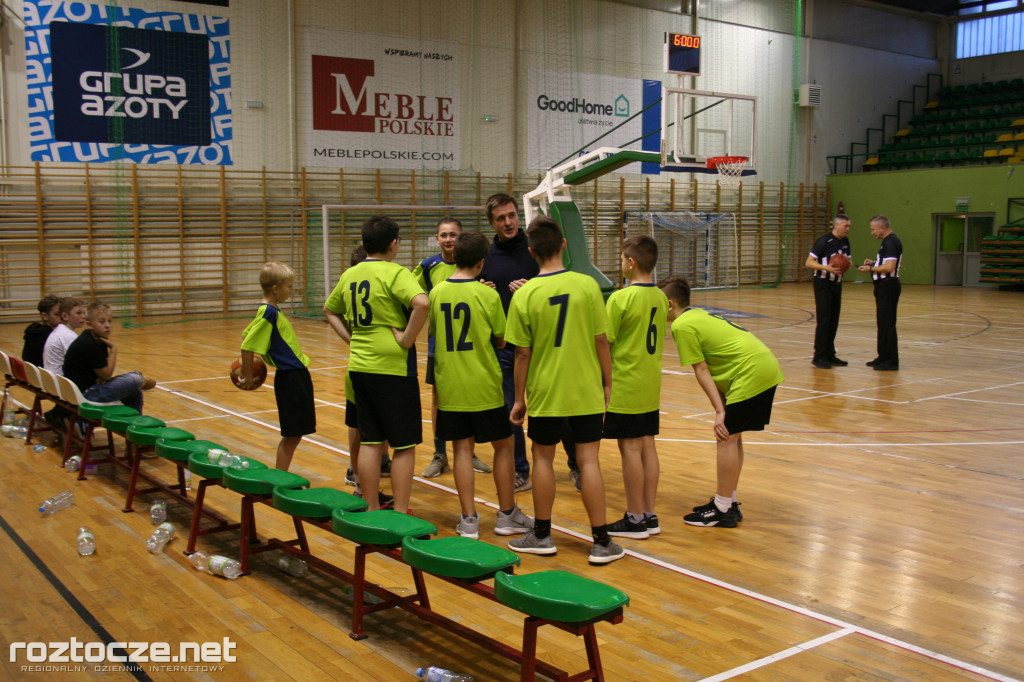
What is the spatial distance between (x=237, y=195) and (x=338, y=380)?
8.96 meters

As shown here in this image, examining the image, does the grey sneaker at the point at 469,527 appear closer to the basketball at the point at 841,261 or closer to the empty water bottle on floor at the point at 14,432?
the empty water bottle on floor at the point at 14,432

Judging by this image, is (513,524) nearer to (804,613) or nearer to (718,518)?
(718,518)

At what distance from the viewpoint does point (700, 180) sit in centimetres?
2436

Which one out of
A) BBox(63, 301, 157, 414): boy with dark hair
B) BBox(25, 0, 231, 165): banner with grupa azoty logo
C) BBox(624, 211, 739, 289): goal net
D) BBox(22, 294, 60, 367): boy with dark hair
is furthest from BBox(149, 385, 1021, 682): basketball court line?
BBox(624, 211, 739, 289): goal net

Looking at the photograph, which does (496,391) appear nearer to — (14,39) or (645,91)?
(14,39)

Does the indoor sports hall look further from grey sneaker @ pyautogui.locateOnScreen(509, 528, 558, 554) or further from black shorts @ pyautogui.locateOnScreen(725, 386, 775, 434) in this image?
black shorts @ pyautogui.locateOnScreen(725, 386, 775, 434)

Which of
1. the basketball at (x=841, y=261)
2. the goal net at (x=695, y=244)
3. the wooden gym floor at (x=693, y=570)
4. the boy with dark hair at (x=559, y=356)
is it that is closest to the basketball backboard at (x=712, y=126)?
the goal net at (x=695, y=244)

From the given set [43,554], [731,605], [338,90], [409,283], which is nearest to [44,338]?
[43,554]

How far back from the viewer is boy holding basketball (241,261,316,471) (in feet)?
16.0

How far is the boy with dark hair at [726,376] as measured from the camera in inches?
182

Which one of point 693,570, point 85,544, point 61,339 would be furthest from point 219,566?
point 61,339

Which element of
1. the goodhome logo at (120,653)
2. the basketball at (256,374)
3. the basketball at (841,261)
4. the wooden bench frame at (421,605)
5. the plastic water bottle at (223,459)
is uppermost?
the basketball at (841,261)

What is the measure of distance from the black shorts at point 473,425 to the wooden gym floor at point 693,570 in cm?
61

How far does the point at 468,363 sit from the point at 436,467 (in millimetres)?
1757
